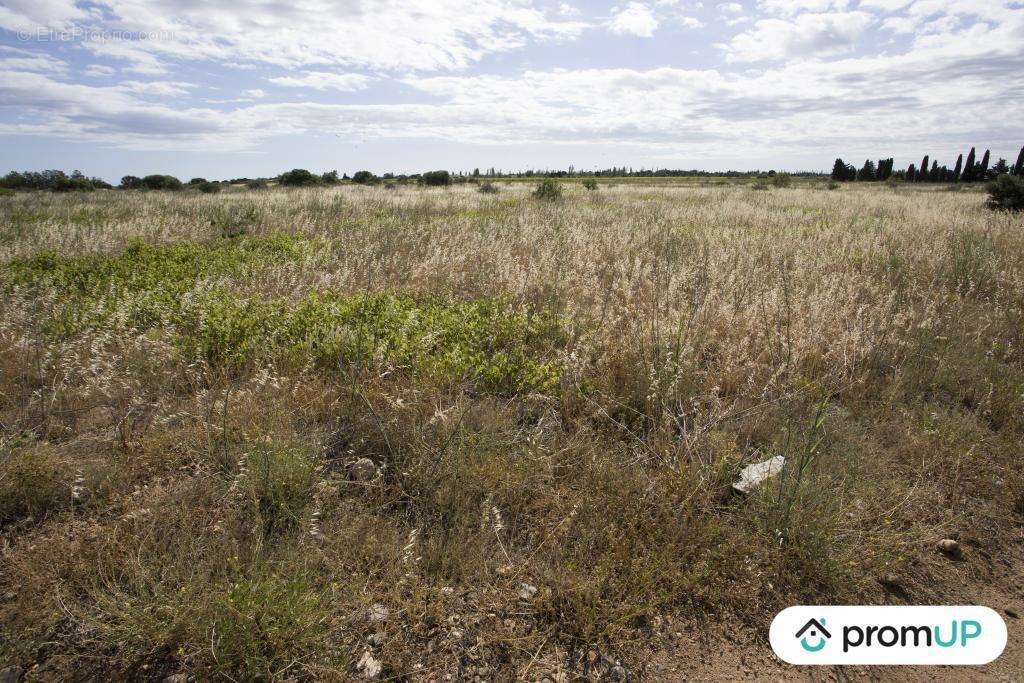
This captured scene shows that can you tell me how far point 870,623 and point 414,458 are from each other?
252 cm

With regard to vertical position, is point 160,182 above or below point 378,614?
above

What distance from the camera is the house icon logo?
219 centimetres

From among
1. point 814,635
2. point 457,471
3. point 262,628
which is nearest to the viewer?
point 262,628

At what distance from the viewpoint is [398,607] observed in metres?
2.19

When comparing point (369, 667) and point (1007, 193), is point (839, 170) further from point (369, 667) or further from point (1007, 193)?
point (369, 667)

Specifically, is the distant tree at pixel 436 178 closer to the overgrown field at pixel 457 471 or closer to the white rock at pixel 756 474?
the overgrown field at pixel 457 471

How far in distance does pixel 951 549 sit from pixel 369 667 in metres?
3.13

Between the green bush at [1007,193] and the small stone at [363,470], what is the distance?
63.7 ft

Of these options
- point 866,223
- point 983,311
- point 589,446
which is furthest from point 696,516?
point 866,223

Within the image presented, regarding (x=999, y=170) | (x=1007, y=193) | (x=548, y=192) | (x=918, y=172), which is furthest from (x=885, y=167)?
(x=548, y=192)

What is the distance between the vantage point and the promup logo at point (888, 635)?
2.18 metres

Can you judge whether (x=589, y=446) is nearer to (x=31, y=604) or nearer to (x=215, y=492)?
(x=215, y=492)

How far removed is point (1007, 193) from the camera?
14.8m

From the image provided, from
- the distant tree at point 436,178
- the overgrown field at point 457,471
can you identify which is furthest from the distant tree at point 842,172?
the overgrown field at point 457,471
